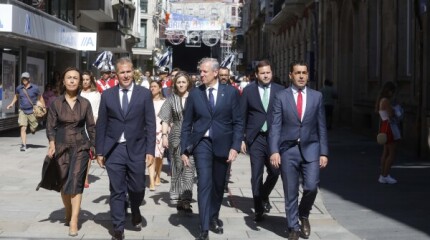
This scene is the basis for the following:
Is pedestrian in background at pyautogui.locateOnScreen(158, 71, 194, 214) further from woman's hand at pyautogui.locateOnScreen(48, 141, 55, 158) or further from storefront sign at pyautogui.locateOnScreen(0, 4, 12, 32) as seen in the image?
storefront sign at pyautogui.locateOnScreen(0, 4, 12, 32)

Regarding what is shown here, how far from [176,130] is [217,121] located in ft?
6.76

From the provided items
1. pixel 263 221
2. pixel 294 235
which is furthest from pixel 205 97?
pixel 263 221

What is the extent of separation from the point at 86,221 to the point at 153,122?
5.41 ft

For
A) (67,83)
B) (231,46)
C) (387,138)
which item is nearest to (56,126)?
(67,83)

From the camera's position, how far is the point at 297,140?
684cm

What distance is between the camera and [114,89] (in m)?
7.00

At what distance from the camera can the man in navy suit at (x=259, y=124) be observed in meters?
7.82

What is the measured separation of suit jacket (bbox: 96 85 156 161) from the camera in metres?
6.86

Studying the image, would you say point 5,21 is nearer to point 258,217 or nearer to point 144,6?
point 258,217

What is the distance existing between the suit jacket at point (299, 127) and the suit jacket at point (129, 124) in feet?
4.26

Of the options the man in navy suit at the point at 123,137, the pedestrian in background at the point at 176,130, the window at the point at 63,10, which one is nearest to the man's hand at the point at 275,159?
the man in navy suit at the point at 123,137

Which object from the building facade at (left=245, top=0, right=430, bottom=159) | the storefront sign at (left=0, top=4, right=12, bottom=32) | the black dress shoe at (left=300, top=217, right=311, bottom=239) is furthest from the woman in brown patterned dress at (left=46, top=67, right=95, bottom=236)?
the storefront sign at (left=0, top=4, right=12, bottom=32)

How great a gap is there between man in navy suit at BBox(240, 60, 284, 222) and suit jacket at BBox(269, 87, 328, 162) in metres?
0.85

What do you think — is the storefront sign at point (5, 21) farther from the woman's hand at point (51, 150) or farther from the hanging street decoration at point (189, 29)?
the hanging street decoration at point (189, 29)
